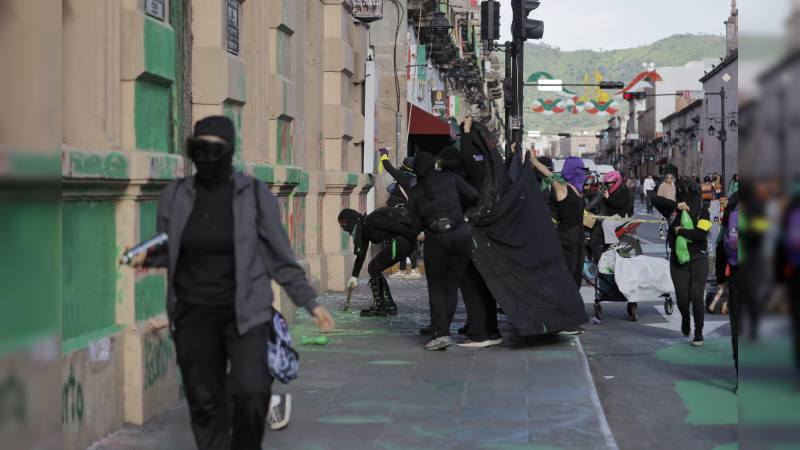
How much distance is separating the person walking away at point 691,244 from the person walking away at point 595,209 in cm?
290

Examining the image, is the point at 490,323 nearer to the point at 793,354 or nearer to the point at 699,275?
the point at 699,275

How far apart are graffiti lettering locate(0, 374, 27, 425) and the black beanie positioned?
2203mm

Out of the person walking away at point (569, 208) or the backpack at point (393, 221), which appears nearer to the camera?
the person walking away at point (569, 208)

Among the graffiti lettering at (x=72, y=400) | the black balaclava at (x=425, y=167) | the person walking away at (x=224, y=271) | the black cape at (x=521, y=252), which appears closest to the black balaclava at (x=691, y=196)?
the black cape at (x=521, y=252)

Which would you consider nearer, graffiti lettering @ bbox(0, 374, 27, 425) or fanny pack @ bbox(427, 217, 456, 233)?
graffiti lettering @ bbox(0, 374, 27, 425)

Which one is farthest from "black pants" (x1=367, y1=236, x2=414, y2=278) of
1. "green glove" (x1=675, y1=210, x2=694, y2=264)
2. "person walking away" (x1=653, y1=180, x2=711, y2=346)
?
"green glove" (x1=675, y1=210, x2=694, y2=264)

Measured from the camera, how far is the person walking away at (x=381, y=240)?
12.4m

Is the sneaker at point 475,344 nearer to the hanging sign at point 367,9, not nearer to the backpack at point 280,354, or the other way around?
the backpack at point 280,354

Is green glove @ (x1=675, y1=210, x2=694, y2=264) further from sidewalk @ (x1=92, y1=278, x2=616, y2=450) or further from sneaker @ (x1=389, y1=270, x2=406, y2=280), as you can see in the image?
Answer: sneaker @ (x1=389, y1=270, x2=406, y2=280)

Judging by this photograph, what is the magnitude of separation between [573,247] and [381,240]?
241 cm

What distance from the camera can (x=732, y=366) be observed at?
9.57 metres

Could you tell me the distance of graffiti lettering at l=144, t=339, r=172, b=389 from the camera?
6749 millimetres

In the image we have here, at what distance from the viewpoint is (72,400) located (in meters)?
5.69

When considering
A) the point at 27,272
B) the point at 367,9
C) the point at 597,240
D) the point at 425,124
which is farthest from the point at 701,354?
the point at 425,124
